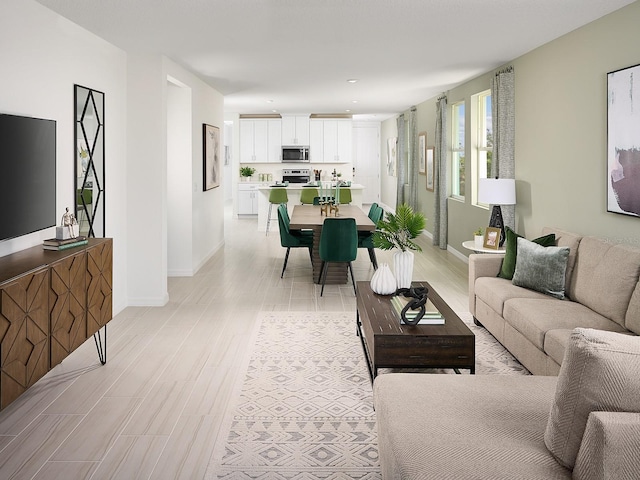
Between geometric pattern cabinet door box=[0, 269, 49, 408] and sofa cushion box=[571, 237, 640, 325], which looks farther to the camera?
sofa cushion box=[571, 237, 640, 325]

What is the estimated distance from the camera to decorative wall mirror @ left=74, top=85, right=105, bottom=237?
15.6 feet

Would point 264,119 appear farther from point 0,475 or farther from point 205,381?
point 0,475

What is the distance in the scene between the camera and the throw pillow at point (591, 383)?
5.50 ft

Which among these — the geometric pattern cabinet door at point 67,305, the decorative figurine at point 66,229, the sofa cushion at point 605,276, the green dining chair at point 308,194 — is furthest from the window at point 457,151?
the geometric pattern cabinet door at point 67,305

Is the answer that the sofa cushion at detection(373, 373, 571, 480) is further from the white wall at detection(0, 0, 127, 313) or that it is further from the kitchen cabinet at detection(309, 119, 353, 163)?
the kitchen cabinet at detection(309, 119, 353, 163)

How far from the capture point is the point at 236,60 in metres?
6.26

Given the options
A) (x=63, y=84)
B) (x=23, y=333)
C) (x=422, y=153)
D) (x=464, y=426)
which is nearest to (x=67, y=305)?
(x=23, y=333)

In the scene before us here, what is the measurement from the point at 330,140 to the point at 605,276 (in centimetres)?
1051

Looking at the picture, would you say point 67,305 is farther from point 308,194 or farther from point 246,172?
point 246,172

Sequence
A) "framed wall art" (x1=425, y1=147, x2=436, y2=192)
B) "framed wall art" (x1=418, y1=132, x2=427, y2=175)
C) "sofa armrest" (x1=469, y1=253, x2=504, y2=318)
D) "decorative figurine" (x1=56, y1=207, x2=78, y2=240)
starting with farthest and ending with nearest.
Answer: "framed wall art" (x1=418, y1=132, x2=427, y2=175) → "framed wall art" (x1=425, y1=147, x2=436, y2=192) → "sofa armrest" (x1=469, y1=253, x2=504, y2=318) → "decorative figurine" (x1=56, y1=207, x2=78, y2=240)

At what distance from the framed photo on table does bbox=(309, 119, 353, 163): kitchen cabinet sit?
8.35m

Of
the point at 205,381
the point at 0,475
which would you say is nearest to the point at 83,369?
the point at 205,381

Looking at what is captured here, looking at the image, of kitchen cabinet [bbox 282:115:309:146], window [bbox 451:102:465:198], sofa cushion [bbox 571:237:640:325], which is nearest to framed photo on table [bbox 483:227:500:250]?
sofa cushion [bbox 571:237:640:325]

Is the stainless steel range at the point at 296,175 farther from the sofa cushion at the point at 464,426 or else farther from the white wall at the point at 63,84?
the sofa cushion at the point at 464,426
